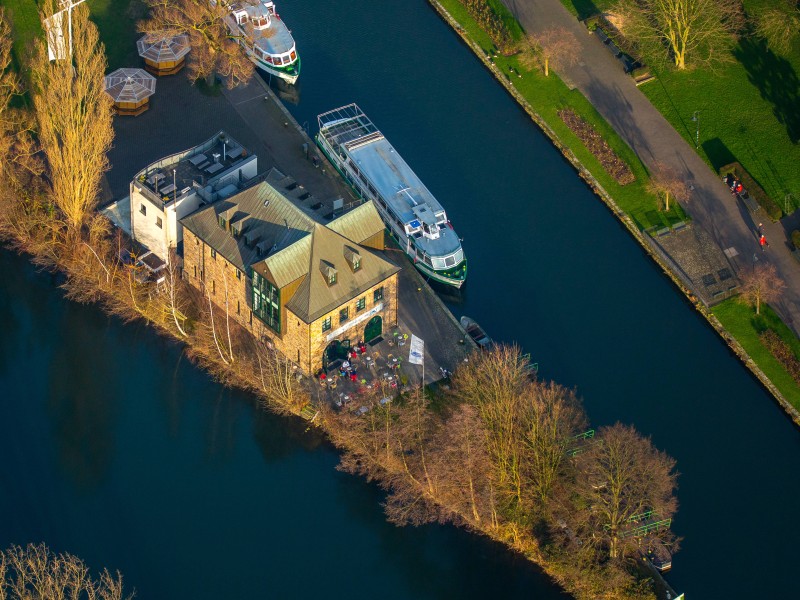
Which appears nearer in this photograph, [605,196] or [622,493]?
[622,493]

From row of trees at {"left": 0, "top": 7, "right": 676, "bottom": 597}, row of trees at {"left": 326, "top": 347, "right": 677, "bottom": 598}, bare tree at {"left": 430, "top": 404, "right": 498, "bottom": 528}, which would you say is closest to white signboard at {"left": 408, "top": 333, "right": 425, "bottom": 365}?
row of trees at {"left": 0, "top": 7, "right": 676, "bottom": 597}

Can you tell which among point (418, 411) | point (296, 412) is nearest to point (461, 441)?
point (418, 411)

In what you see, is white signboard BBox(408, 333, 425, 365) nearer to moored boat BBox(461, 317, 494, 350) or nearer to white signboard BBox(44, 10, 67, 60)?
moored boat BBox(461, 317, 494, 350)

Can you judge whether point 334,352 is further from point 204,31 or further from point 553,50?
point 553,50

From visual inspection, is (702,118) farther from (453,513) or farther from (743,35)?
(453,513)

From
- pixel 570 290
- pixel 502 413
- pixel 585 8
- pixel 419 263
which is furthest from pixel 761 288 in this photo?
pixel 585 8

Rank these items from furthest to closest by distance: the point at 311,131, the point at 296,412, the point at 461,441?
the point at 311,131 → the point at 296,412 → the point at 461,441

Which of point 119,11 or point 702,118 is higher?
point 702,118
